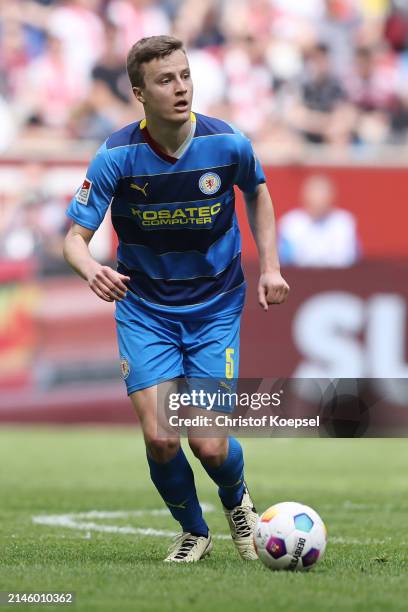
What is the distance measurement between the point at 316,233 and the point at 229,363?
30.6 ft

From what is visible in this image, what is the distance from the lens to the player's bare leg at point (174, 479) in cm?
582

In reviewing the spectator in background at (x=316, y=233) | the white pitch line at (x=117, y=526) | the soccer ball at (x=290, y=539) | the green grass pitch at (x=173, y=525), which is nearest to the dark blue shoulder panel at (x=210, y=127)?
the soccer ball at (x=290, y=539)

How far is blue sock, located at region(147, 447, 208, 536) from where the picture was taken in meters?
5.95

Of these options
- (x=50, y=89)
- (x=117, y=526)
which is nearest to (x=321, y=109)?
(x=50, y=89)

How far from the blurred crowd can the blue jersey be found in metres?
10.3

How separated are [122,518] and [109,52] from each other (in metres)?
10.2

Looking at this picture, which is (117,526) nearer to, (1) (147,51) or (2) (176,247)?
(2) (176,247)

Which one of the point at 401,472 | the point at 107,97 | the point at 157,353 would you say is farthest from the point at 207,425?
the point at 107,97

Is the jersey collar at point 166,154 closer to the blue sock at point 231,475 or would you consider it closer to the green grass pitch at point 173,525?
the blue sock at point 231,475

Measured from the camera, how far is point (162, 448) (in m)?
5.85

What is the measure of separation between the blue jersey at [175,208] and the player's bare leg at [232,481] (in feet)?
2.09

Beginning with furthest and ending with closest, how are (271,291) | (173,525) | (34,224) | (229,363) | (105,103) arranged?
(105,103)
(34,224)
(173,525)
(229,363)
(271,291)

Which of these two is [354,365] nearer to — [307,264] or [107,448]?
[307,264]

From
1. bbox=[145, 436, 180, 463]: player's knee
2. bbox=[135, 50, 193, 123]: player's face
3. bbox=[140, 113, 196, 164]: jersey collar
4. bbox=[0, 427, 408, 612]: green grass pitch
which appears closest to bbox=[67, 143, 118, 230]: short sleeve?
bbox=[140, 113, 196, 164]: jersey collar
